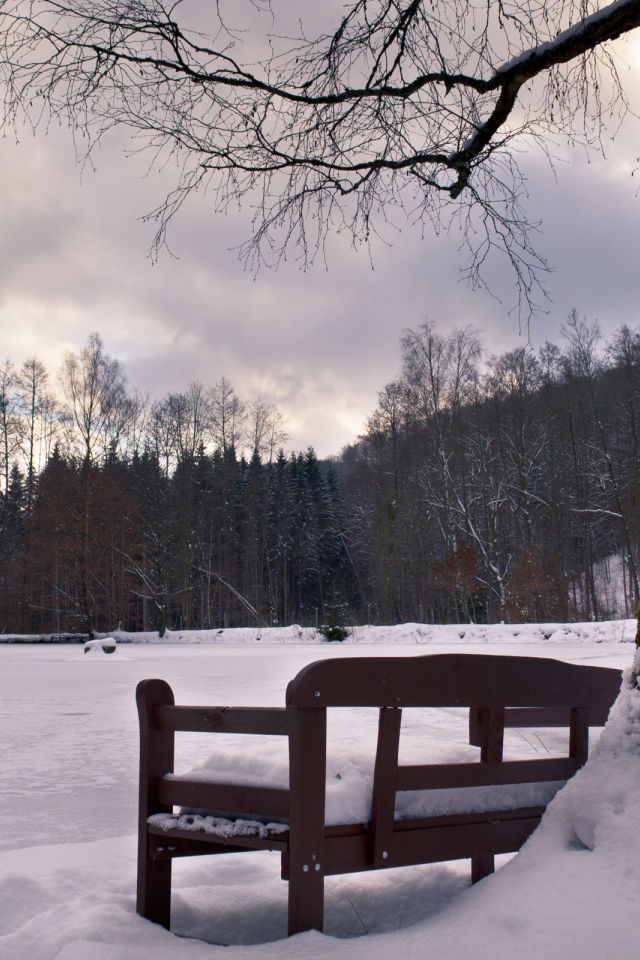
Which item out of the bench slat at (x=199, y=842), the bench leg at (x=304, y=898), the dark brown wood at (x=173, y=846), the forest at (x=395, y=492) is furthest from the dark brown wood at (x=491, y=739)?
the forest at (x=395, y=492)

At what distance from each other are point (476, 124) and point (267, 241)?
1.34m

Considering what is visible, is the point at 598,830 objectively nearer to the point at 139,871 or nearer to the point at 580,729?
the point at 580,729

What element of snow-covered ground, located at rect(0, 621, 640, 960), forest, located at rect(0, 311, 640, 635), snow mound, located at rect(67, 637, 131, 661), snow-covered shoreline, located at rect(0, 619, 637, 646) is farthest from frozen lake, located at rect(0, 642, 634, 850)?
forest, located at rect(0, 311, 640, 635)

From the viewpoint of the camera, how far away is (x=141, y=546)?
96.4 feet

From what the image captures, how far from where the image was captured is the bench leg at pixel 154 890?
206 cm

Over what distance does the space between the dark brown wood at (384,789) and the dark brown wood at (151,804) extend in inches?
27.0

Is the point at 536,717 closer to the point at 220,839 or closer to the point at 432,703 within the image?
the point at 432,703

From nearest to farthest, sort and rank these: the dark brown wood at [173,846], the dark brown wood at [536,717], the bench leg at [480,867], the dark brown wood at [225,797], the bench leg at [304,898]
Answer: the bench leg at [304,898] → the dark brown wood at [225,797] → the dark brown wood at [173,846] → the dark brown wood at [536,717] → the bench leg at [480,867]

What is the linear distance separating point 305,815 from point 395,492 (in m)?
31.1

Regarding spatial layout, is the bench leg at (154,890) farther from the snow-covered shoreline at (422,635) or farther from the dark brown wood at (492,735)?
the snow-covered shoreline at (422,635)

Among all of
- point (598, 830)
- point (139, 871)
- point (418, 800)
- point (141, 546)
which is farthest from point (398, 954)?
point (141, 546)

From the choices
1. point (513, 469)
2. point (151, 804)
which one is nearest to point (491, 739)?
point (151, 804)

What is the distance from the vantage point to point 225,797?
193 cm

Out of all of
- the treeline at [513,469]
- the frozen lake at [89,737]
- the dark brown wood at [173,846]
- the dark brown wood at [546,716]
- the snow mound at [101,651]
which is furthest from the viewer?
the treeline at [513,469]
